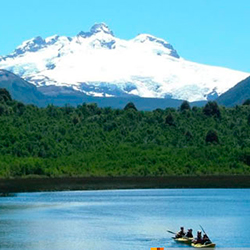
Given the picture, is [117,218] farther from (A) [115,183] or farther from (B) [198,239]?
(A) [115,183]

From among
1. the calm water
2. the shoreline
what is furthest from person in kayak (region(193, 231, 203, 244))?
the shoreline

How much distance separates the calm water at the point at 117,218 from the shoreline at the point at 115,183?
13.4 meters

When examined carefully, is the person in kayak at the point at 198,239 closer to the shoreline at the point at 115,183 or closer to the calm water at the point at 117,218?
the calm water at the point at 117,218

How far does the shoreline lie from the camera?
173m

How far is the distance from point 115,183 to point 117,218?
7307 centimetres

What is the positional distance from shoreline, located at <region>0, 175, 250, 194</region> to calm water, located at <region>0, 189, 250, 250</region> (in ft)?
43.9

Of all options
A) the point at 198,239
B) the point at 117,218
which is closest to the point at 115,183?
the point at 117,218

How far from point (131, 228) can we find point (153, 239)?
32.9ft

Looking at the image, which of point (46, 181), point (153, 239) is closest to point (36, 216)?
point (153, 239)

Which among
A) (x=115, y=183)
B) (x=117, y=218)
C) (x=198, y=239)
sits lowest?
(x=198, y=239)

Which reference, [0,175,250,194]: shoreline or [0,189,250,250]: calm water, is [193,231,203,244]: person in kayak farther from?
[0,175,250,194]: shoreline

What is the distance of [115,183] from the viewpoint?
603 feet

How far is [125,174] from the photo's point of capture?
19888cm

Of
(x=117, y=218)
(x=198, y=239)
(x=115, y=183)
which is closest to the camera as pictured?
(x=198, y=239)
